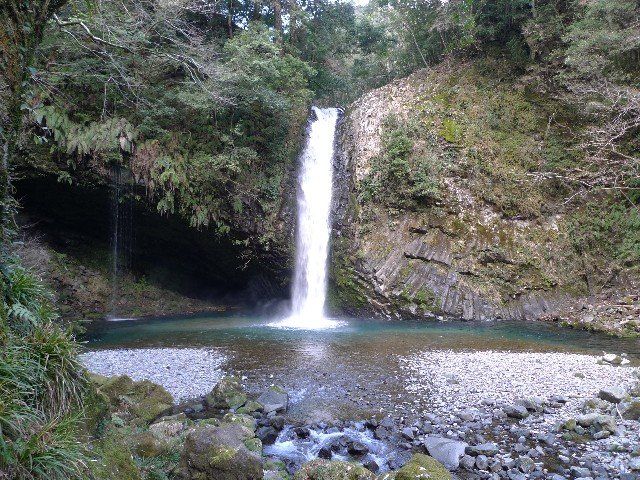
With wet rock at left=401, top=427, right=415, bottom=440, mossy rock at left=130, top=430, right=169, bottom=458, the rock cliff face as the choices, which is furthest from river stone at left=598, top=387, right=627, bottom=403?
the rock cliff face

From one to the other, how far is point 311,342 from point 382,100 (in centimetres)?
1080

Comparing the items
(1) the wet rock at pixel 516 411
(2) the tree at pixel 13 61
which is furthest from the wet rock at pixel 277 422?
(2) the tree at pixel 13 61

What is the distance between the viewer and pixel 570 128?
1473 centimetres

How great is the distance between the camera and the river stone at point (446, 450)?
4367 millimetres

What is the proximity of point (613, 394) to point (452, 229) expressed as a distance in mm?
8033

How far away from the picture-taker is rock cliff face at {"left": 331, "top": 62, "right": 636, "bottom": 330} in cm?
1262

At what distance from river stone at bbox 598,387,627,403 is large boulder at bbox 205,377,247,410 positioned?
488cm

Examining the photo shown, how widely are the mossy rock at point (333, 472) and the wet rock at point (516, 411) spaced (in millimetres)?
2531

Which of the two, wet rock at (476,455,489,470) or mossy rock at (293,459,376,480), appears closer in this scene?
mossy rock at (293,459,376,480)

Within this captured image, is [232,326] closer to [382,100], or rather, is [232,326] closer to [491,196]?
[491,196]

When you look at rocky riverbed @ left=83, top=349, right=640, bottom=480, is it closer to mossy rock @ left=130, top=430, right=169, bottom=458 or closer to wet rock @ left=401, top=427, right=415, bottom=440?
wet rock @ left=401, top=427, right=415, bottom=440

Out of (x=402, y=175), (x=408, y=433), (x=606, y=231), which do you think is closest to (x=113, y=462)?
(x=408, y=433)

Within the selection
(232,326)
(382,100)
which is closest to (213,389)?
(232,326)

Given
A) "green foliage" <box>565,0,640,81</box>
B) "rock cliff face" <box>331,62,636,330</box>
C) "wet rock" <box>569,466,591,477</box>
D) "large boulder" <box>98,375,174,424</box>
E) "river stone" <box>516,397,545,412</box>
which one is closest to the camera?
"wet rock" <box>569,466,591,477</box>
